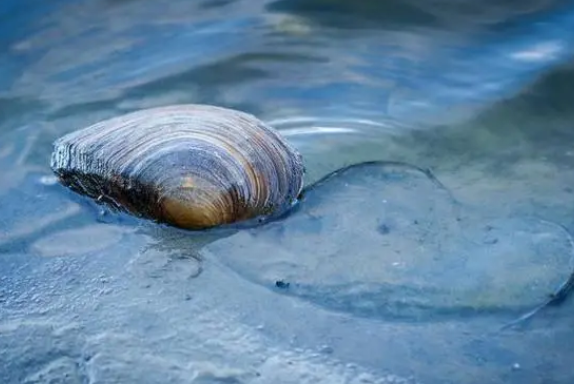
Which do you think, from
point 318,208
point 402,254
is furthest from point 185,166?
point 402,254

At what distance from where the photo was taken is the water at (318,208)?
3.16m

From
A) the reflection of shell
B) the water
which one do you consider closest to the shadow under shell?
the water

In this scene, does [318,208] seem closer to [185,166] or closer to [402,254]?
[402,254]

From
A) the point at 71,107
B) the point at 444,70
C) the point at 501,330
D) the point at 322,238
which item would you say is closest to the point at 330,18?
the point at 444,70

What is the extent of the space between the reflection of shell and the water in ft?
0.29

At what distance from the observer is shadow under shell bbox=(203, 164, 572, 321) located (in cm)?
341

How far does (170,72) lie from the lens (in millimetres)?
4895

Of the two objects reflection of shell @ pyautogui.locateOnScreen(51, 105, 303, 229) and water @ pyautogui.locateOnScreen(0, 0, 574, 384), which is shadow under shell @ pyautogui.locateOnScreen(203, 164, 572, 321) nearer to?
water @ pyautogui.locateOnScreen(0, 0, 574, 384)

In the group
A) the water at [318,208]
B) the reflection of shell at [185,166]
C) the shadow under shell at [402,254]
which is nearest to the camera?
the water at [318,208]

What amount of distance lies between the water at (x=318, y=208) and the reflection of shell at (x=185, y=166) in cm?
9

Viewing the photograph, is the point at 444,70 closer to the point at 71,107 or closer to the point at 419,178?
the point at 419,178

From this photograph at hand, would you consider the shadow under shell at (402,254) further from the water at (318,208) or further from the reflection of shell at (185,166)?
the reflection of shell at (185,166)

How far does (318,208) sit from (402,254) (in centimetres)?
45

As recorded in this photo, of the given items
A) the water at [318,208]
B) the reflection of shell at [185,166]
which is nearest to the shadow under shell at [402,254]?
the water at [318,208]
